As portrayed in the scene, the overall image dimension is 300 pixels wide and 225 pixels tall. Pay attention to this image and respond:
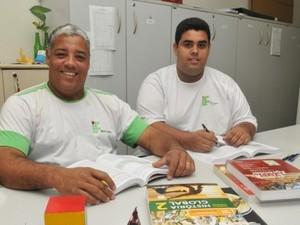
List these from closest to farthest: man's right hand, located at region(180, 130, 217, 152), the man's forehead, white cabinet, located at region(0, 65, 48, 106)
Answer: man's right hand, located at region(180, 130, 217, 152)
the man's forehead
white cabinet, located at region(0, 65, 48, 106)

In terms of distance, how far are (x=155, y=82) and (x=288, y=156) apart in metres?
0.88

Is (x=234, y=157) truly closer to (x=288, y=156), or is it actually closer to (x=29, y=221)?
(x=288, y=156)

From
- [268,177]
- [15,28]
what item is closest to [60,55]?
[268,177]

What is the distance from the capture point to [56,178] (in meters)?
0.94

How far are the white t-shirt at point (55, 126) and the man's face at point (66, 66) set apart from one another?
37 mm

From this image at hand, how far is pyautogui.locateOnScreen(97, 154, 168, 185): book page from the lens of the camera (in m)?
1.08

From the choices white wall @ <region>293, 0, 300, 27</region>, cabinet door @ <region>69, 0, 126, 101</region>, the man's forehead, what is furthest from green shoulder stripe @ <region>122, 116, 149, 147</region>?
white wall @ <region>293, 0, 300, 27</region>

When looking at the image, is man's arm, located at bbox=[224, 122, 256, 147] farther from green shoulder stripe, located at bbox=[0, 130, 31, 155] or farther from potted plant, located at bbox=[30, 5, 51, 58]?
potted plant, located at bbox=[30, 5, 51, 58]

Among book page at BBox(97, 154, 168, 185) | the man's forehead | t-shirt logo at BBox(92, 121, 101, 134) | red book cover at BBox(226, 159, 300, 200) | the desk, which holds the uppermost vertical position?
the man's forehead

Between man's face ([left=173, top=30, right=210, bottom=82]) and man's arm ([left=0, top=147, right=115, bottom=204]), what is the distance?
1161 millimetres

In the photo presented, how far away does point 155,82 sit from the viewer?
196 centimetres

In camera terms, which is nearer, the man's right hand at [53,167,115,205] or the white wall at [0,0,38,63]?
the man's right hand at [53,167,115,205]

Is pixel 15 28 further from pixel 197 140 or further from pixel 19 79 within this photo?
pixel 197 140

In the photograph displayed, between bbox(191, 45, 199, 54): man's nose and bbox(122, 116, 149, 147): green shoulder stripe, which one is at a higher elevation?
bbox(191, 45, 199, 54): man's nose
